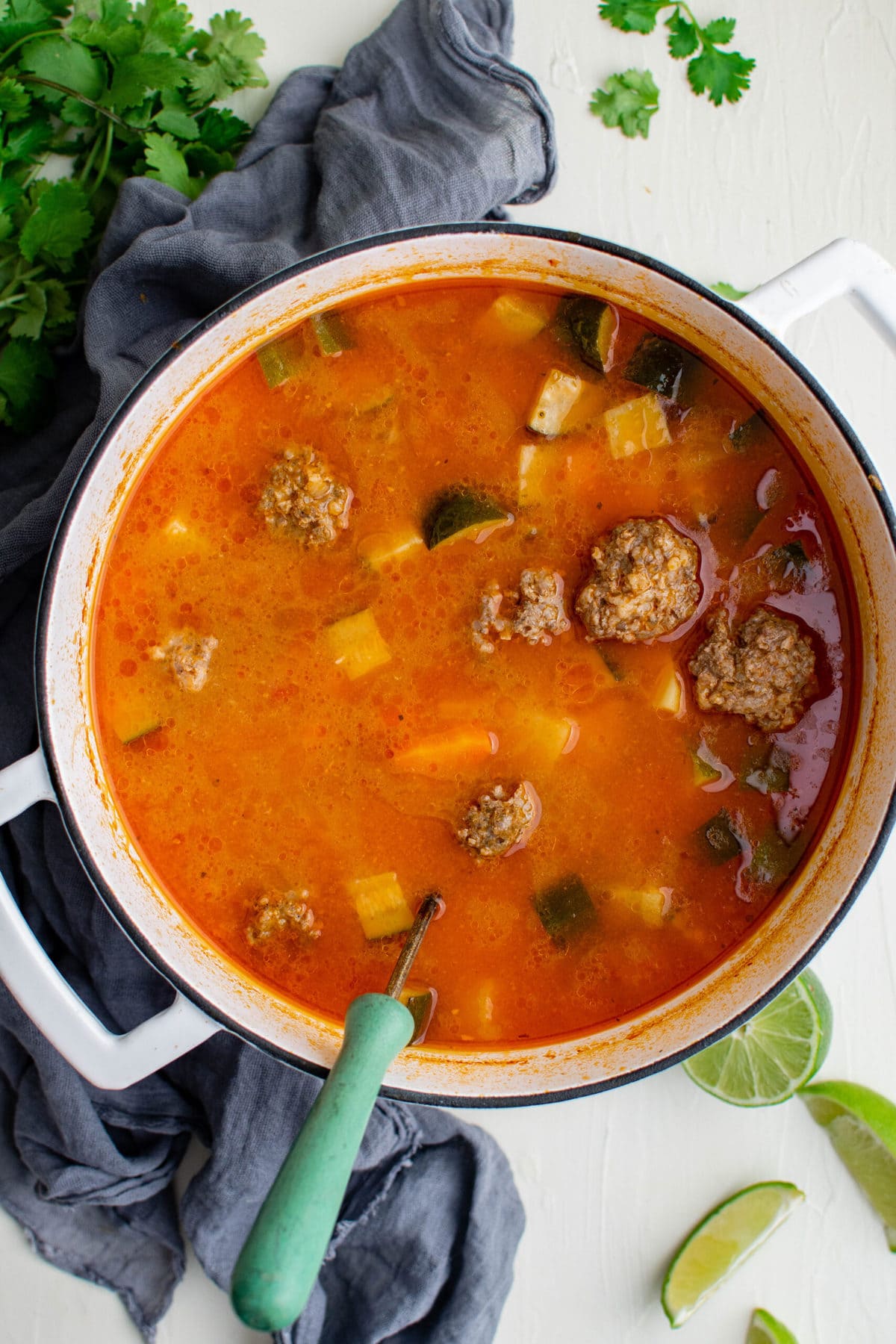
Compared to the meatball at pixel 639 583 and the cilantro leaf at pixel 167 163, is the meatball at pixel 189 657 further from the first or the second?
the cilantro leaf at pixel 167 163

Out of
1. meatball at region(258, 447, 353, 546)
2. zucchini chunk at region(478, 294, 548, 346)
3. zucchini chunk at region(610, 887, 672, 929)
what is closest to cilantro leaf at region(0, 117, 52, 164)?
meatball at region(258, 447, 353, 546)

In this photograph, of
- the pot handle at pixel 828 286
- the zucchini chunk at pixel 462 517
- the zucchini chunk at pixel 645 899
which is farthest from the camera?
the zucchini chunk at pixel 645 899

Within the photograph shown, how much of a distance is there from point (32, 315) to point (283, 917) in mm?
1580

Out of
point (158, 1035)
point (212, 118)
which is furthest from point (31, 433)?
point (158, 1035)

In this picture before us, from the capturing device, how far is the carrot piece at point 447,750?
2326 millimetres

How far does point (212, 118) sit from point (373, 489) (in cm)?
110

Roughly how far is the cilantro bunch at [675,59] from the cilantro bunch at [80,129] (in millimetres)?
892

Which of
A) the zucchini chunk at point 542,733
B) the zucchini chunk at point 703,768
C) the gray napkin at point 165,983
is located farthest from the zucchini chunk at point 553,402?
the zucchini chunk at point 703,768

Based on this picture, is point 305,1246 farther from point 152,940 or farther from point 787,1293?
point 787,1293

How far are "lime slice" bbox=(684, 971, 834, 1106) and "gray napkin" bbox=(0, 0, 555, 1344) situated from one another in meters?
0.65

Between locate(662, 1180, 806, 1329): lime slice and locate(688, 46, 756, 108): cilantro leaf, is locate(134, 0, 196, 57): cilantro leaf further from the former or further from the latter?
locate(662, 1180, 806, 1329): lime slice

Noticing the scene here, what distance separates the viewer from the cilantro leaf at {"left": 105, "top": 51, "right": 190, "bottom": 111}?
8.13ft

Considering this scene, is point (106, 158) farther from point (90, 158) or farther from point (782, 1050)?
point (782, 1050)

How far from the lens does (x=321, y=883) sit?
2.35 metres
